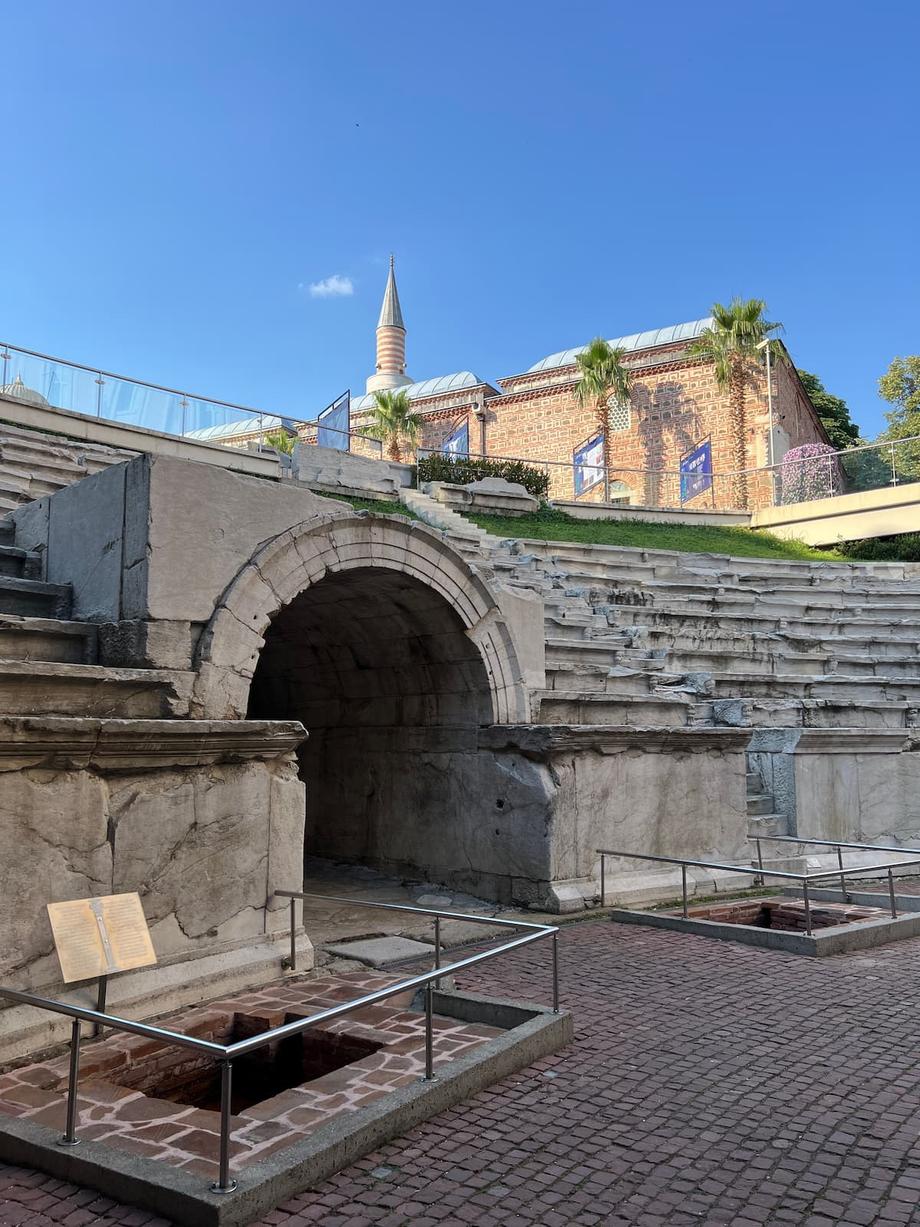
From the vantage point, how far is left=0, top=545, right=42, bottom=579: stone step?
7.00 m

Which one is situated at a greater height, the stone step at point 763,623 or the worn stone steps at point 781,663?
the stone step at point 763,623

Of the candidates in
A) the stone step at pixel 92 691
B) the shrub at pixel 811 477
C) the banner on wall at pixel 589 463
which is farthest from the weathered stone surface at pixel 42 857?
the shrub at pixel 811 477

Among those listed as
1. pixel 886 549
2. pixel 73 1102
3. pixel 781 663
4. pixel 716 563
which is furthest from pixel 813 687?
pixel 886 549

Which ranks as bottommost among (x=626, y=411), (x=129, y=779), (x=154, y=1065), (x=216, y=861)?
(x=154, y=1065)

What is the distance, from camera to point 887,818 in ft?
37.3

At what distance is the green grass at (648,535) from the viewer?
2284cm

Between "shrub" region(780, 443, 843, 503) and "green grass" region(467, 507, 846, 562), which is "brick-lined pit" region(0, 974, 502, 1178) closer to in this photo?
"green grass" region(467, 507, 846, 562)

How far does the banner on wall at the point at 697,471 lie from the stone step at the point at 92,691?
2577 centimetres

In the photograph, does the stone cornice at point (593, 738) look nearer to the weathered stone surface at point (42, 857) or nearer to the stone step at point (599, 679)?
the stone step at point (599, 679)

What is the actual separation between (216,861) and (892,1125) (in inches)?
152

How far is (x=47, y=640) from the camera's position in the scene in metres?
5.88

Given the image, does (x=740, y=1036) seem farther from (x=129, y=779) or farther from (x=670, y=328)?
(x=670, y=328)

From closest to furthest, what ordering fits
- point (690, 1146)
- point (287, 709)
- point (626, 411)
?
point (690, 1146) < point (287, 709) < point (626, 411)

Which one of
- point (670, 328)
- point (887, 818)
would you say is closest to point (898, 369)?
point (670, 328)
